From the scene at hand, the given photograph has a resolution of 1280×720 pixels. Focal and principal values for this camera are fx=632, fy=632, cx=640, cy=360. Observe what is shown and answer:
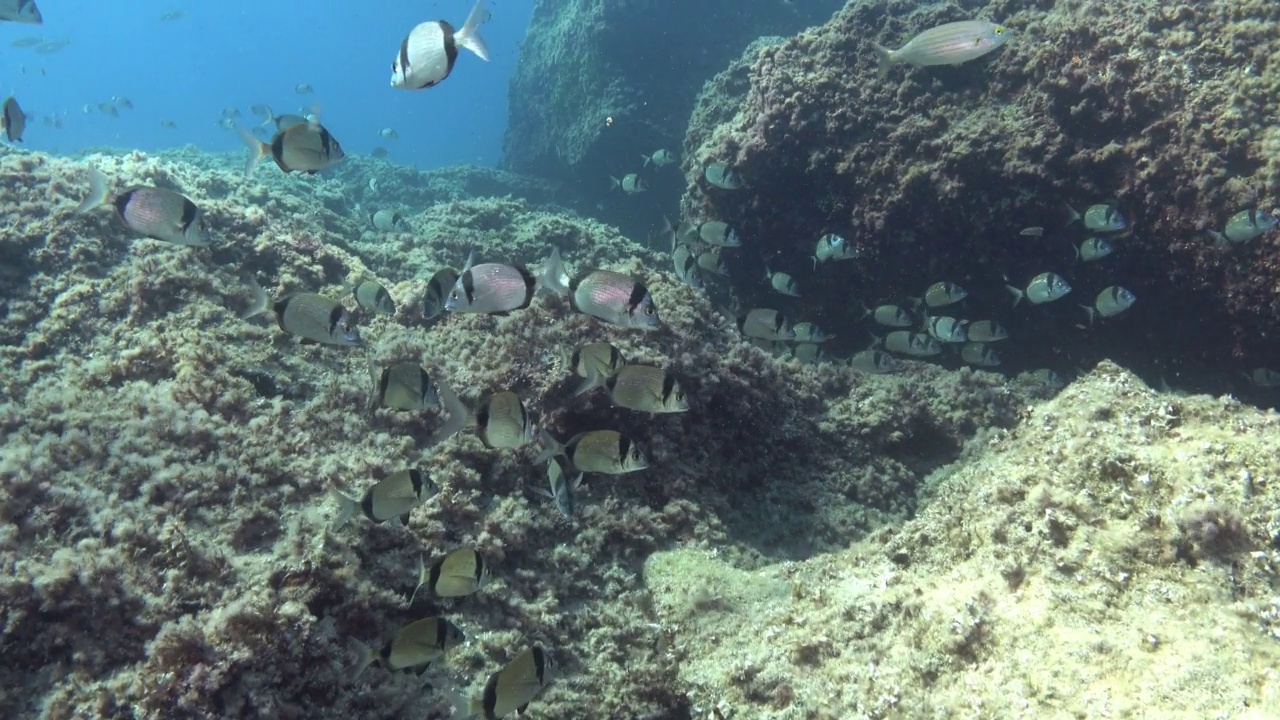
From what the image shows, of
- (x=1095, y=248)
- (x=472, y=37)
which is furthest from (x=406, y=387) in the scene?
(x=1095, y=248)

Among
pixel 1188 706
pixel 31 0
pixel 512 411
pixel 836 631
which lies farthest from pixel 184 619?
pixel 31 0

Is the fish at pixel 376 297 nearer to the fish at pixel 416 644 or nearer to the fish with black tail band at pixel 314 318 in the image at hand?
the fish with black tail band at pixel 314 318

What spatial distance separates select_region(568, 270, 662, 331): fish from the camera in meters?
4.05

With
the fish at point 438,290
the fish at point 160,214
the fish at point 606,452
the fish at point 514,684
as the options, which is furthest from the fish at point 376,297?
the fish at point 514,684

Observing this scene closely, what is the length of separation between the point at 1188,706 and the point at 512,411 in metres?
3.20

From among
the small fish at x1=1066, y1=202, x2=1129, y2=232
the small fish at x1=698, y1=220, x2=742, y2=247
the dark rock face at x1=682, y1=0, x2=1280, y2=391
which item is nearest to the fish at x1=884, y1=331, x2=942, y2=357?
the dark rock face at x1=682, y1=0, x2=1280, y2=391

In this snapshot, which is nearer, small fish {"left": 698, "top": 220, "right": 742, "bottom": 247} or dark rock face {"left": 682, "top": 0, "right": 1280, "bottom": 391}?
dark rock face {"left": 682, "top": 0, "right": 1280, "bottom": 391}

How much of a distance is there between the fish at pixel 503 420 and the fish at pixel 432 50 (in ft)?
5.83

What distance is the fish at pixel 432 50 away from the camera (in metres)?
3.46

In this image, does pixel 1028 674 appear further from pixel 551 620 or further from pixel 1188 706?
pixel 551 620

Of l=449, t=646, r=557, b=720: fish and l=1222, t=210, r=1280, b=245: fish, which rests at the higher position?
l=1222, t=210, r=1280, b=245: fish

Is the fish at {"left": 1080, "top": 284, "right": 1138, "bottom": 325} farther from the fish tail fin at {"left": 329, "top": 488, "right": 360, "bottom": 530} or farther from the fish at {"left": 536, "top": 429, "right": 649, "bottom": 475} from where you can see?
the fish tail fin at {"left": 329, "top": 488, "right": 360, "bottom": 530}

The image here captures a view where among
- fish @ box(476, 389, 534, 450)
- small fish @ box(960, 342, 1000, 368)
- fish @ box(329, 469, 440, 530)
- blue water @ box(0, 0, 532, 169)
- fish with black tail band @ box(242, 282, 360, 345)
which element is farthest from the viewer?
blue water @ box(0, 0, 532, 169)

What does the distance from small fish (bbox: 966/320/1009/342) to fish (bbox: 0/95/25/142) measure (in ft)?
33.2
